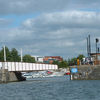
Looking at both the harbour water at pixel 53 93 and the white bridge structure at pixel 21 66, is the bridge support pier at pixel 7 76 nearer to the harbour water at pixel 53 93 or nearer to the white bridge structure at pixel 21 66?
the white bridge structure at pixel 21 66

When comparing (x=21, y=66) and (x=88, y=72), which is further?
(x=21, y=66)

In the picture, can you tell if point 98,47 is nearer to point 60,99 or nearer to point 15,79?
point 15,79

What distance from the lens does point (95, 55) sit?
139 meters

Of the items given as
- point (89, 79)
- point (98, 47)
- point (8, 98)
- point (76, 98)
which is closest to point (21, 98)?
point (8, 98)

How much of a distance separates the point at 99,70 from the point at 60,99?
5088cm

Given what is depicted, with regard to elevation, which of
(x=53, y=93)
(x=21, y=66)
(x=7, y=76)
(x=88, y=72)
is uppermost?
(x=21, y=66)

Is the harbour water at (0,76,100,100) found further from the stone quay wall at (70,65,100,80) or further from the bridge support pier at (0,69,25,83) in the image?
the bridge support pier at (0,69,25,83)

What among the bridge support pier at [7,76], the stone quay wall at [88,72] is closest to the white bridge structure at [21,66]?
the bridge support pier at [7,76]

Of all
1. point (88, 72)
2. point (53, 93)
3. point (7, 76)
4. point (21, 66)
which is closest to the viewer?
point (53, 93)

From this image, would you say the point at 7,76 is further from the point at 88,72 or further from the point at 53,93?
the point at 53,93

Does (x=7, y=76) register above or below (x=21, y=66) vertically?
below

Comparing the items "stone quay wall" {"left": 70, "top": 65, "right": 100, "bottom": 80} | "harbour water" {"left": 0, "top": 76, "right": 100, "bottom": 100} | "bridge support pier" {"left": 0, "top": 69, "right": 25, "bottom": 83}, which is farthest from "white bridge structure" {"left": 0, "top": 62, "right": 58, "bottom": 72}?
"harbour water" {"left": 0, "top": 76, "right": 100, "bottom": 100}

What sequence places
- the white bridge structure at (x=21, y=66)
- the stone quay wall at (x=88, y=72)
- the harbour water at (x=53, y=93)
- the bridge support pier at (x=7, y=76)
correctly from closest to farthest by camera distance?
the harbour water at (x=53, y=93), the stone quay wall at (x=88, y=72), the bridge support pier at (x=7, y=76), the white bridge structure at (x=21, y=66)

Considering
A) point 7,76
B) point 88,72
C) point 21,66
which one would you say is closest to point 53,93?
point 88,72
